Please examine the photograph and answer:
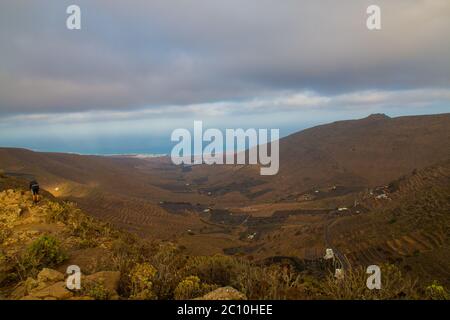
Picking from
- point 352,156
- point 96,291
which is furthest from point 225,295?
point 352,156

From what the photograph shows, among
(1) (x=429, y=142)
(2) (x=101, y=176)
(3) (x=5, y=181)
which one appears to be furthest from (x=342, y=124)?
(3) (x=5, y=181)

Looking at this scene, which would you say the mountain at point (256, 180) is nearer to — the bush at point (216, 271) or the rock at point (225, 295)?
the bush at point (216, 271)

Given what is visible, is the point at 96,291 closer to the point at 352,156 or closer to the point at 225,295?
the point at 225,295

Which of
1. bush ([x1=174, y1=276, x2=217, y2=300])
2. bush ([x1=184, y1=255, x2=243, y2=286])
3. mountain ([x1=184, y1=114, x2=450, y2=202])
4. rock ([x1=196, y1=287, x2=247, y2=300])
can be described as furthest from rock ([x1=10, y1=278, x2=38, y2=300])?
mountain ([x1=184, y1=114, x2=450, y2=202])

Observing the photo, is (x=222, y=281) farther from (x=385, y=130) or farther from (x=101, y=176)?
(x=385, y=130)

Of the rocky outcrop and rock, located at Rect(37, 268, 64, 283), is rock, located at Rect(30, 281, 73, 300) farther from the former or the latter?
rock, located at Rect(37, 268, 64, 283)

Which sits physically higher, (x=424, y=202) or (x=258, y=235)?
(x=424, y=202)
